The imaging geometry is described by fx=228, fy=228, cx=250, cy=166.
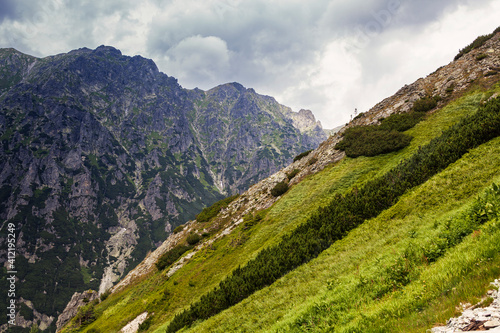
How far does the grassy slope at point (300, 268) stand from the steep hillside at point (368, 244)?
0.14m

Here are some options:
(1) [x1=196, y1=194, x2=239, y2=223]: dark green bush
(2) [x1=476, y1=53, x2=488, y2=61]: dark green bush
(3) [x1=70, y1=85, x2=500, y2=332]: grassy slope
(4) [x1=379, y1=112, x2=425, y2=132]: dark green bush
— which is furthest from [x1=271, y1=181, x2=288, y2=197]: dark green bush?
(2) [x1=476, y1=53, x2=488, y2=61]: dark green bush

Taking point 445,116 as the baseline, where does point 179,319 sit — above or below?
below

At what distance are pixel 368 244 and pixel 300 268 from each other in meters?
5.34

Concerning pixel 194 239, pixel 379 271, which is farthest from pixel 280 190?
pixel 379 271

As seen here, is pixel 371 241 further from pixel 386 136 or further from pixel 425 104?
pixel 425 104

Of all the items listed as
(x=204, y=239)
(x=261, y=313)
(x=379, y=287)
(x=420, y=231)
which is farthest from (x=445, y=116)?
(x=204, y=239)

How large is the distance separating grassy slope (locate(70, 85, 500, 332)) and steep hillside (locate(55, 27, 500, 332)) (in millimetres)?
138

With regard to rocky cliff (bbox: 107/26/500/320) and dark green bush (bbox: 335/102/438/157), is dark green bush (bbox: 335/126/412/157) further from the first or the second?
rocky cliff (bbox: 107/26/500/320)

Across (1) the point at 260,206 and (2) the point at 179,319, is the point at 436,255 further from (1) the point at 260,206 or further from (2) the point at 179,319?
(1) the point at 260,206

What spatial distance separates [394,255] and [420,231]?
8.02 feet

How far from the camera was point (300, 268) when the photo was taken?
17484 millimetres

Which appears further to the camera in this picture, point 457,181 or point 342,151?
point 342,151

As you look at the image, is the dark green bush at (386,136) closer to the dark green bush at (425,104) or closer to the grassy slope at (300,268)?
the dark green bush at (425,104)

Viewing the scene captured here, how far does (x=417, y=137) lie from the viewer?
1196 inches
